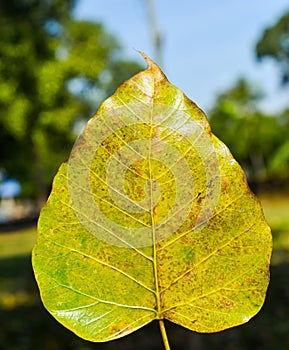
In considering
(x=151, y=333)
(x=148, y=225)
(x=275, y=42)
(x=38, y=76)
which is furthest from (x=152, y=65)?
(x=38, y=76)

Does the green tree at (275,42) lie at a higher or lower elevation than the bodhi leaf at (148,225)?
lower

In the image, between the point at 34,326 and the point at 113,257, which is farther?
the point at 34,326

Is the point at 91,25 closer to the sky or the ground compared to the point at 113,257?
closer to the ground

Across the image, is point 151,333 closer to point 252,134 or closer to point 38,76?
point 38,76

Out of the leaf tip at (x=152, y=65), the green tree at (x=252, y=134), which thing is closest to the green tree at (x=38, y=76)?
the green tree at (x=252, y=134)

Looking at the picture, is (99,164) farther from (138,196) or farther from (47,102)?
(47,102)

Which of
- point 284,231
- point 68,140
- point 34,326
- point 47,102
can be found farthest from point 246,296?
point 68,140

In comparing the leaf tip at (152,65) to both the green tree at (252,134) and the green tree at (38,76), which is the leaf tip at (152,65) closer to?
the green tree at (252,134)
